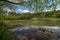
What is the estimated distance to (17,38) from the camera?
11.3 feet

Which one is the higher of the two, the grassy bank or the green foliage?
the grassy bank

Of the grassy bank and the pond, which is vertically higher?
the grassy bank

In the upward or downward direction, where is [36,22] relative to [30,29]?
upward

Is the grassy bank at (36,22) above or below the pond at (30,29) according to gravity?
above

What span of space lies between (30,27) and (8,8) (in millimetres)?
636

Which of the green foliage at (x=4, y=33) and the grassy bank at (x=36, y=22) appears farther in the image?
the grassy bank at (x=36, y=22)

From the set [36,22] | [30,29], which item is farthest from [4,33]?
[36,22]

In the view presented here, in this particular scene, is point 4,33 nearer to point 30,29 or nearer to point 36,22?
point 30,29

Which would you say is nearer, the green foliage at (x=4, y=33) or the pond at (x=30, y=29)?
the green foliage at (x=4, y=33)

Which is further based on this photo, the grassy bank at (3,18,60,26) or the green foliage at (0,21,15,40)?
the grassy bank at (3,18,60,26)

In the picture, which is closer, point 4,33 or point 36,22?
point 4,33

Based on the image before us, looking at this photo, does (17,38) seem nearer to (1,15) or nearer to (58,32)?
(1,15)

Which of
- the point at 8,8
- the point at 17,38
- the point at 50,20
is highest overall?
the point at 8,8

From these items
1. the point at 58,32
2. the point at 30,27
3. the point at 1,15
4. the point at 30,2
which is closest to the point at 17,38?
the point at 30,27
